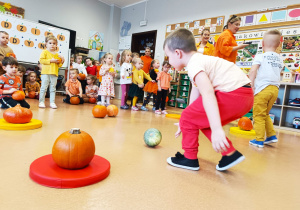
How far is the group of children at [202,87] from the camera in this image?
1234 mm

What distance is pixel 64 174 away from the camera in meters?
1.12

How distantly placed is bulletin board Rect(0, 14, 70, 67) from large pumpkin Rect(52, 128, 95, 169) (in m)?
5.22

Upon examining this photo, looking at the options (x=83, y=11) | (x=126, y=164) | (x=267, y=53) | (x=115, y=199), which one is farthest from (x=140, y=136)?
(x=83, y=11)

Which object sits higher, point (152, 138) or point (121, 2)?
point (121, 2)

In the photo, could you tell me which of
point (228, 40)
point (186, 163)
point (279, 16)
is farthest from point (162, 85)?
point (186, 163)

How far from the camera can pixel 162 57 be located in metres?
7.18

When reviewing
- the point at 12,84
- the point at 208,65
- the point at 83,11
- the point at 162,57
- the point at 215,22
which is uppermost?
the point at 83,11

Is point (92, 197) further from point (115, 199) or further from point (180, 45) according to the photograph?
point (180, 45)

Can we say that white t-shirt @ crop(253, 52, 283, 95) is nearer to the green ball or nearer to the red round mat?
the green ball

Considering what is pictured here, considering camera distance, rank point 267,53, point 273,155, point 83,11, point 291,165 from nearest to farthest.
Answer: point 291,165, point 273,155, point 267,53, point 83,11

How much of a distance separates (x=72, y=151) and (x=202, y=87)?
2.55ft

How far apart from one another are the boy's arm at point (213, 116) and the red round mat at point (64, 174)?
0.62 m

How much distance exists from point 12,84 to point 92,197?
9.37ft

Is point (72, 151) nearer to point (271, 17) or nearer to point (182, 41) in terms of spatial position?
point (182, 41)
